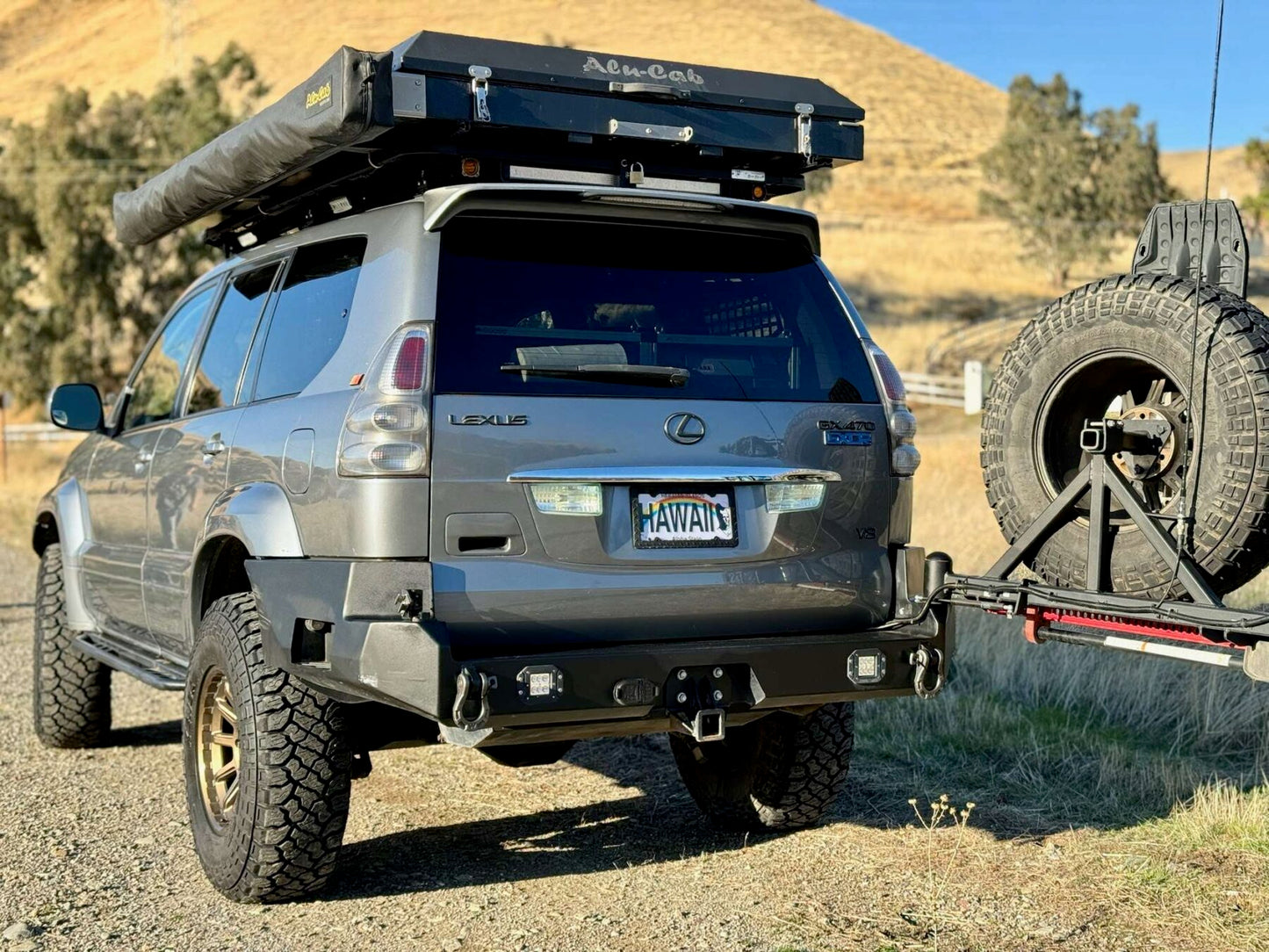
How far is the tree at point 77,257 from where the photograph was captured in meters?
36.9

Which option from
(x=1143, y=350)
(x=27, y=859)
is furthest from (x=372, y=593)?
(x=1143, y=350)

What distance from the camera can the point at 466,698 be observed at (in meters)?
4.05

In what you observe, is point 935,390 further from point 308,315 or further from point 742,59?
point 742,59

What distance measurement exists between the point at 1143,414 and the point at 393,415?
91.3 inches

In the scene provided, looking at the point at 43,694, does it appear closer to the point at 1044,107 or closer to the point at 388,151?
the point at 388,151

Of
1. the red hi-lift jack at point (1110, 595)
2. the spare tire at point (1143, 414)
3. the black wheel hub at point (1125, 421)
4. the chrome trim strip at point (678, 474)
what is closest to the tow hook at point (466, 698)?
the chrome trim strip at point (678, 474)

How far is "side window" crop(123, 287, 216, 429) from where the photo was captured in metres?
6.19

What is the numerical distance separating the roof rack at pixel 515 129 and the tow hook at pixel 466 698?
160cm

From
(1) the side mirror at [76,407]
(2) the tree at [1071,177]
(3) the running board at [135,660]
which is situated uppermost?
(2) the tree at [1071,177]

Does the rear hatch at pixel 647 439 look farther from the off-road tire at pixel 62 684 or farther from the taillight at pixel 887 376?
the off-road tire at pixel 62 684

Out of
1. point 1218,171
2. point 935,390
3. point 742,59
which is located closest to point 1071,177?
point 935,390

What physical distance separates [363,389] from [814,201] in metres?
66.7

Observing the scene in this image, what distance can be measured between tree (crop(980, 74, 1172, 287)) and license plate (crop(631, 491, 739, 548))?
4920 centimetres

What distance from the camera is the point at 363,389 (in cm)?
431
